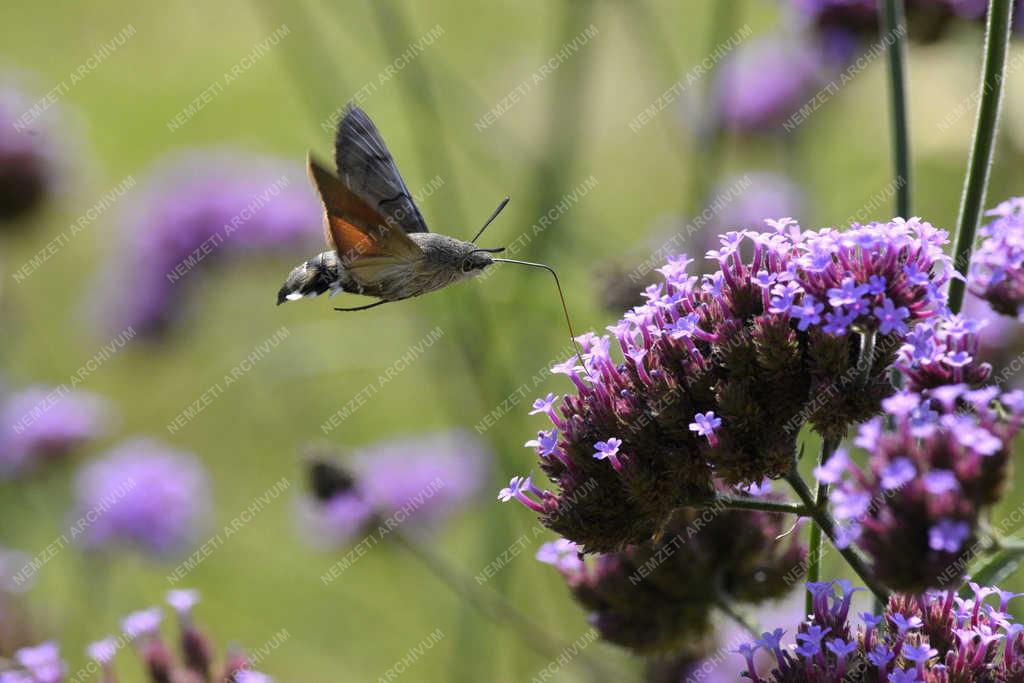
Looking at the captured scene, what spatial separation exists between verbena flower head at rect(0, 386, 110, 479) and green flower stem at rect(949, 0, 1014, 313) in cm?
429

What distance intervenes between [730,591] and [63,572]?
6059mm

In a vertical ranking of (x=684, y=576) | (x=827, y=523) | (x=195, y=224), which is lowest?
(x=195, y=224)

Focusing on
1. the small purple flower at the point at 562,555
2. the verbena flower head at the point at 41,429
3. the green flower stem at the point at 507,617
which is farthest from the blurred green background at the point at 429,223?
the small purple flower at the point at 562,555

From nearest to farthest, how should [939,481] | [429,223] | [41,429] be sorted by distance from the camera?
[939,481], [41,429], [429,223]

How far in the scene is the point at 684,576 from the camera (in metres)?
2.56

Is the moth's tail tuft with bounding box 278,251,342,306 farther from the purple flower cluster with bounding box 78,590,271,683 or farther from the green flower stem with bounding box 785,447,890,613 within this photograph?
the green flower stem with bounding box 785,447,890,613

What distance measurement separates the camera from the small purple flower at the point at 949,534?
169 cm

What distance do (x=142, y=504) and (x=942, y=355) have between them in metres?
4.61

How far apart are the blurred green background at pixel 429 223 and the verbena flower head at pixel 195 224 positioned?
13cm

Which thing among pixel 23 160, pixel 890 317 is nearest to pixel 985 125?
pixel 890 317

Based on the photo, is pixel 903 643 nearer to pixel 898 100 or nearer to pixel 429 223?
pixel 898 100

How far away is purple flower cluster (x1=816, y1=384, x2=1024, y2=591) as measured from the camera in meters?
1.70

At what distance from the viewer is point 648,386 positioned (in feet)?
6.86

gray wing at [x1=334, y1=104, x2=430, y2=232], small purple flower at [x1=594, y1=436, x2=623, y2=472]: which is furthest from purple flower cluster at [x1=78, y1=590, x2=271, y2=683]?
gray wing at [x1=334, y1=104, x2=430, y2=232]
